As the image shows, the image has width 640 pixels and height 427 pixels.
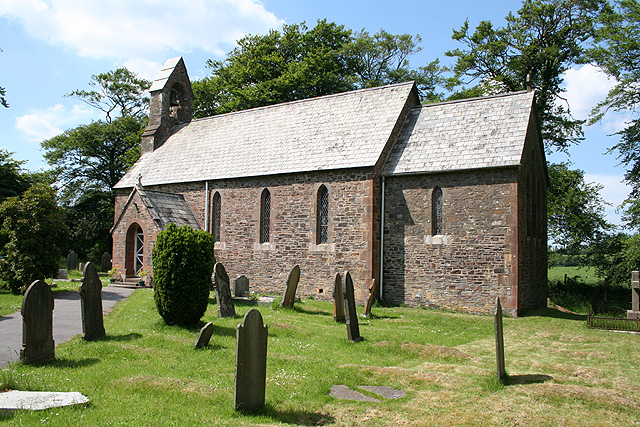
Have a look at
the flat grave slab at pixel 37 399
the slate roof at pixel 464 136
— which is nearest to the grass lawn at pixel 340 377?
the flat grave slab at pixel 37 399

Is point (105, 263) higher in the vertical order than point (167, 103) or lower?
lower

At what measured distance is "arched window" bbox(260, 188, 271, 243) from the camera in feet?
75.2

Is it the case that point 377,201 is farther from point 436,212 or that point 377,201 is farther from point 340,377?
point 340,377

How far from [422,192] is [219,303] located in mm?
9147

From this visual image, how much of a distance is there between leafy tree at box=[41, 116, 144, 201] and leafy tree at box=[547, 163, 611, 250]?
3405cm

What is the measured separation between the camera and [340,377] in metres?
8.91

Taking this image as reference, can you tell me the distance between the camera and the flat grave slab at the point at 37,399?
659 centimetres

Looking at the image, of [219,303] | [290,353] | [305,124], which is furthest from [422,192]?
[290,353]

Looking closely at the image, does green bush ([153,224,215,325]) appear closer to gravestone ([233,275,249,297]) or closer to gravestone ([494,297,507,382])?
gravestone ([233,275,249,297])

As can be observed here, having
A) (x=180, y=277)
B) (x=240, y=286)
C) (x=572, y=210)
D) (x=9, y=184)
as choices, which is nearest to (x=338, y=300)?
(x=180, y=277)

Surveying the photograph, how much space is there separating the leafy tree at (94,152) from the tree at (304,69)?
7.39 meters

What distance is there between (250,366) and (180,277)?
603 cm

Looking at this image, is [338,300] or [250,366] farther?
[338,300]

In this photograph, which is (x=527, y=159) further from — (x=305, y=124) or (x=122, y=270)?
(x=122, y=270)
